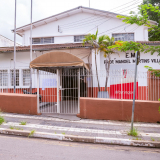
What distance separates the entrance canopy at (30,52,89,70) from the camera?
671 cm

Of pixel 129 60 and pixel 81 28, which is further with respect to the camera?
pixel 81 28

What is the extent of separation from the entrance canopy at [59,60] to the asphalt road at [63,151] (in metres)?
3.33

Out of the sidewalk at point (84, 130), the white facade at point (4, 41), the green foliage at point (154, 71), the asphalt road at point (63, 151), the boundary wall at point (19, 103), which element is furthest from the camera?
the white facade at point (4, 41)

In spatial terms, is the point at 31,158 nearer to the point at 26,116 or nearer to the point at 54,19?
the point at 26,116

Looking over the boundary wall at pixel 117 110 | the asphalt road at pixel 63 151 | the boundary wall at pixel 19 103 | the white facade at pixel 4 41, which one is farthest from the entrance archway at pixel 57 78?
the white facade at pixel 4 41

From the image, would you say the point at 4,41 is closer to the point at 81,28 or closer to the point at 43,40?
the point at 43,40

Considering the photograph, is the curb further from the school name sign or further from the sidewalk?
the school name sign

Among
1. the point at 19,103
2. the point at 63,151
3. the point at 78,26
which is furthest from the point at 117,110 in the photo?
the point at 78,26

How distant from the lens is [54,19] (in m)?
15.9

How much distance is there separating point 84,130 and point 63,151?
1641 millimetres

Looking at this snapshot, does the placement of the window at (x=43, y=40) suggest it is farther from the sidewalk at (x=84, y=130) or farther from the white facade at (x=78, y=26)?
the sidewalk at (x=84, y=130)

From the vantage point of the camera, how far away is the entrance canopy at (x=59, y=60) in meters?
6.71

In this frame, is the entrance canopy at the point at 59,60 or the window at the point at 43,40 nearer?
the entrance canopy at the point at 59,60

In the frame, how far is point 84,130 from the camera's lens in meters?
5.53
